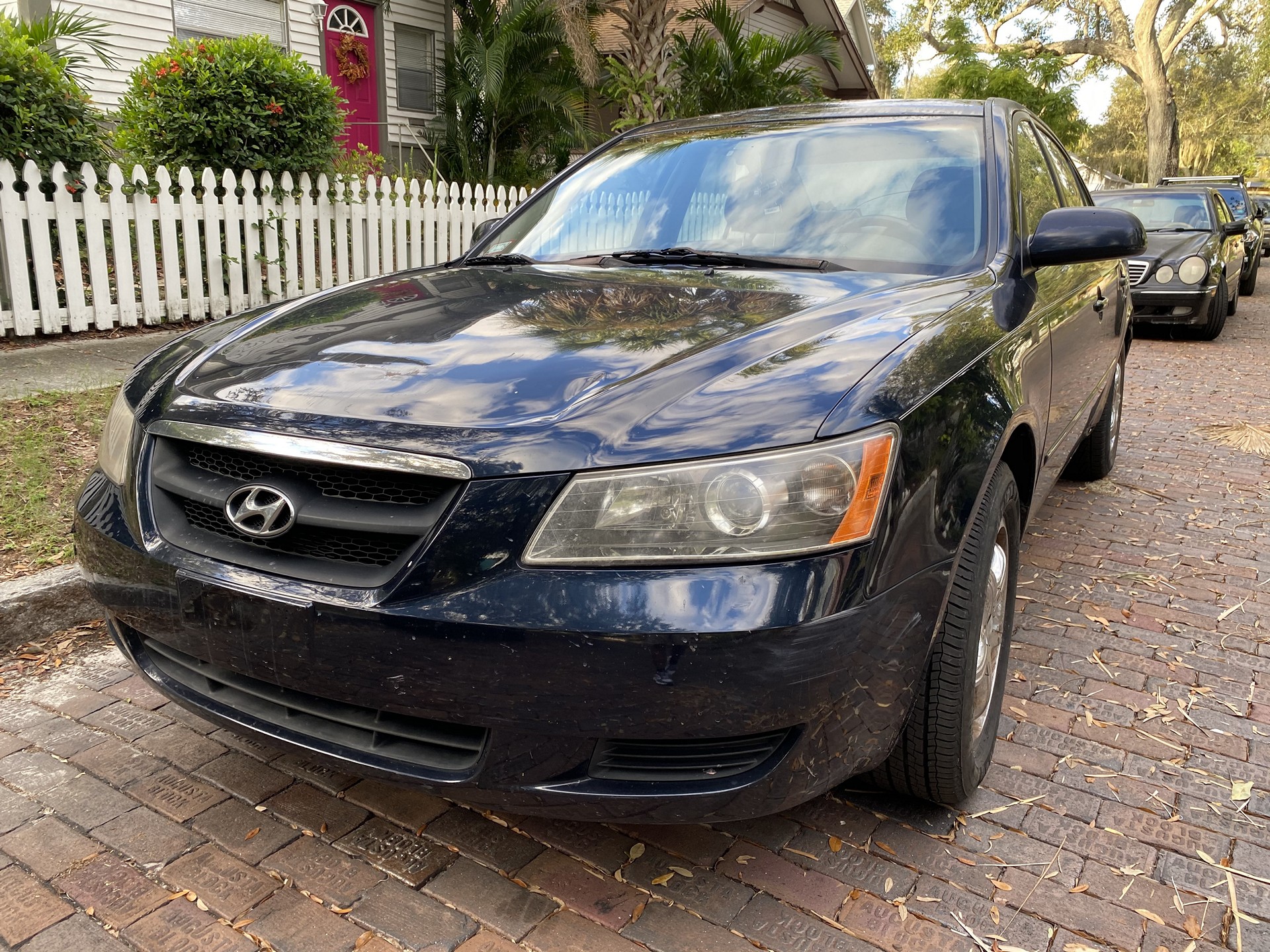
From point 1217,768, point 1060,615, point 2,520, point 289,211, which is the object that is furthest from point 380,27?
point 1217,768

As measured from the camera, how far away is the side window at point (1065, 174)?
163 inches

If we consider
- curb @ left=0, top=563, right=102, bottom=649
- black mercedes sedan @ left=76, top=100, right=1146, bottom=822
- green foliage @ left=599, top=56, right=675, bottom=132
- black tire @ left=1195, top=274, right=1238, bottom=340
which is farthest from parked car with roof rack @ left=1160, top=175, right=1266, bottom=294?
curb @ left=0, top=563, right=102, bottom=649

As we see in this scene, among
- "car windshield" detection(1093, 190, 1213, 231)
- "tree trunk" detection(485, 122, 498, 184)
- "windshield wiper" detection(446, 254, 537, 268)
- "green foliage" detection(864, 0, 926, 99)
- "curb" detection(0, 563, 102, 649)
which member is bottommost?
"curb" detection(0, 563, 102, 649)

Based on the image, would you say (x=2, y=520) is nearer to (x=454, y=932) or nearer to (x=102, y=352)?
(x=454, y=932)

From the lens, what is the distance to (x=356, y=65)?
14477 mm

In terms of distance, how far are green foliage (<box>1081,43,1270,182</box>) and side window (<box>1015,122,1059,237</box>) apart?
36118 mm

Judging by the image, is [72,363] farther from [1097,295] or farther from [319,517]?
[1097,295]

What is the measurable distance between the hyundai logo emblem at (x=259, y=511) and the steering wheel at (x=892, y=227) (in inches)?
72.9

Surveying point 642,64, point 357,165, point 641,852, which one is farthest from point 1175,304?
point 641,852

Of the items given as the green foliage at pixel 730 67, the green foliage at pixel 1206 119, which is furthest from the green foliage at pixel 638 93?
the green foliage at pixel 1206 119

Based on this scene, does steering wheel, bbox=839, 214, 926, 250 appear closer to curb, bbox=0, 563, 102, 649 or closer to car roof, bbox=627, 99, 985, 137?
car roof, bbox=627, 99, 985, 137

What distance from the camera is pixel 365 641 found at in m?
1.75

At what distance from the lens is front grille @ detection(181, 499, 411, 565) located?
1.80 m

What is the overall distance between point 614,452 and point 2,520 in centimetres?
302
